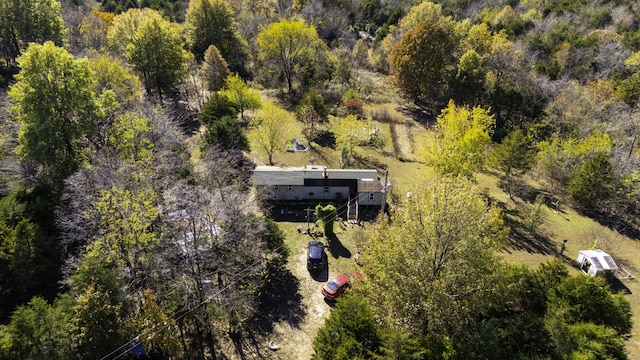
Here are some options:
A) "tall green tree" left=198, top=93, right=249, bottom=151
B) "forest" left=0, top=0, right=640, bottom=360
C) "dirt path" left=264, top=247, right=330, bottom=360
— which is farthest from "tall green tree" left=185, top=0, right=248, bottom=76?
"dirt path" left=264, top=247, right=330, bottom=360

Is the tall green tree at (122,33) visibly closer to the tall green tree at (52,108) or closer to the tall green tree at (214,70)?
the tall green tree at (214,70)

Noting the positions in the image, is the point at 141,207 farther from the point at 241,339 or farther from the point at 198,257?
the point at 241,339

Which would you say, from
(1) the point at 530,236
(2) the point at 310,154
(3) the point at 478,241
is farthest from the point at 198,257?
(1) the point at 530,236

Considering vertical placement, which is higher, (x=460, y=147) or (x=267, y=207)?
(x=460, y=147)

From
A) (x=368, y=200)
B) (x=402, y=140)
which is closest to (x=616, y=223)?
(x=368, y=200)

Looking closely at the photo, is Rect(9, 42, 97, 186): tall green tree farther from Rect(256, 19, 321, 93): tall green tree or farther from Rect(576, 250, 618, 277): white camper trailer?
Rect(576, 250, 618, 277): white camper trailer

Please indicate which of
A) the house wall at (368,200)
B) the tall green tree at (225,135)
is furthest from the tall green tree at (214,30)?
the house wall at (368,200)

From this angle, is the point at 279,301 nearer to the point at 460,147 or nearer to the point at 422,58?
the point at 460,147

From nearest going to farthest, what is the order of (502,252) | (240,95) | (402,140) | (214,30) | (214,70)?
1. (502,252)
2. (240,95)
3. (402,140)
4. (214,70)
5. (214,30)
